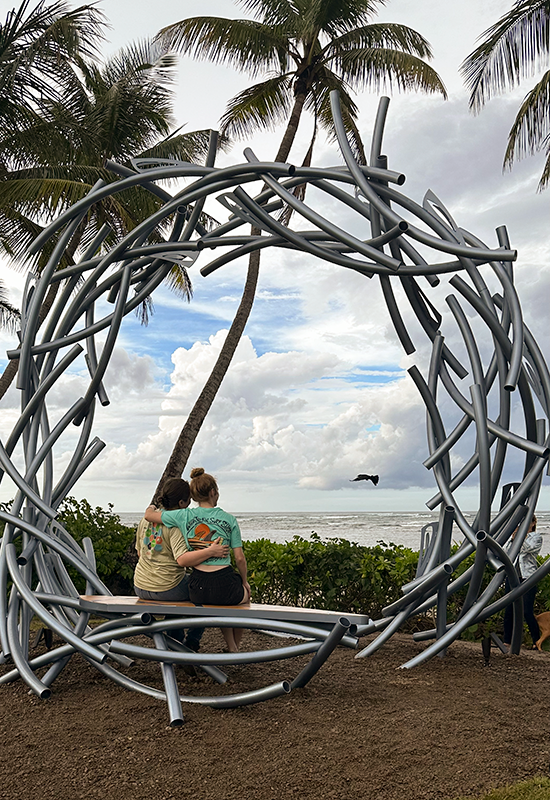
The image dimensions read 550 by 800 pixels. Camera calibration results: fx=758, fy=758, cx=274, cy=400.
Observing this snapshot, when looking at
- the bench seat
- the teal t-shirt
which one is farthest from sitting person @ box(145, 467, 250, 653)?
the bench seat

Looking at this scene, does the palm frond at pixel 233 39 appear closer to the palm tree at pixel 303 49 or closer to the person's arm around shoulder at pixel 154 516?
the palm tree at pixel 303 49

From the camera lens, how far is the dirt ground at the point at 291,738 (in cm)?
384

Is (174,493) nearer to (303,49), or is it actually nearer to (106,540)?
(106,540)

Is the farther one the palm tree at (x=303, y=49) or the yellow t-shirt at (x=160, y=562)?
the palm tree at (x=303, y=49)

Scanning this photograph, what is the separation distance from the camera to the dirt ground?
12.6ft

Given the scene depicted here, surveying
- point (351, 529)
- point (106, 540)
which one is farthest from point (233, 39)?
point (351, 529)

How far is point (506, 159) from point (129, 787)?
52.3 feet

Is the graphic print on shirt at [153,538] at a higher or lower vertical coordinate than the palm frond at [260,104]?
lower

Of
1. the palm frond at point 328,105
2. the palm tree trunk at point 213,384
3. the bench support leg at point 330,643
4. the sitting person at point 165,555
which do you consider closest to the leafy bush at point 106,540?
the palm tree trunk at point 213,384

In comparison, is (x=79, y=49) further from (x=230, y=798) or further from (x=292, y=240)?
(x=230, y=798)

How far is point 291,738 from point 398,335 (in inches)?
117

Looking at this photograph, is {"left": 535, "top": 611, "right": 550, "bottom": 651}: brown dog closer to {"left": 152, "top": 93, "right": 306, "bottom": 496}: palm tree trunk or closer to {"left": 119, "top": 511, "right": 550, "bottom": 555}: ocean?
{"left": 152, "top": 93, "right": 306, "bottom": 496}: palm tree trunk

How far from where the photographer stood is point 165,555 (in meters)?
5.44

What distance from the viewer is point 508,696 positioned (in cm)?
514
